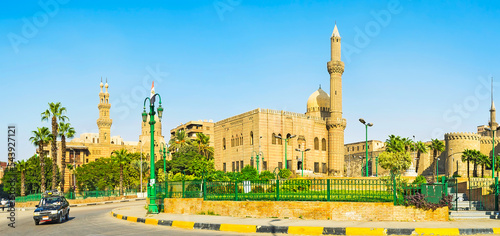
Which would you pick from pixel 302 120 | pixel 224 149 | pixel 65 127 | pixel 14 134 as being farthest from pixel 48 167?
pixel 14 134

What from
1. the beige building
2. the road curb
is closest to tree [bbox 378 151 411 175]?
the road curb

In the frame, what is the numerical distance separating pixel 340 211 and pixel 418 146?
73527 millimetres

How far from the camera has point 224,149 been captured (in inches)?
3275

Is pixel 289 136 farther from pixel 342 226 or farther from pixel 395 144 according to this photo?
pixel 342 226

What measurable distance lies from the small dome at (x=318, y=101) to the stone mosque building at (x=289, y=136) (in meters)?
4.08

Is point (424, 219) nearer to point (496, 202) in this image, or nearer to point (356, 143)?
point (496, 202)

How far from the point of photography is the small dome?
8781 centimetres

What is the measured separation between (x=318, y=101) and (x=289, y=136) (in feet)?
56.4

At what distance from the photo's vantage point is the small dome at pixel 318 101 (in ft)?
288

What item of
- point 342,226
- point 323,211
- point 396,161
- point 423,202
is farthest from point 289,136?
point 342,226

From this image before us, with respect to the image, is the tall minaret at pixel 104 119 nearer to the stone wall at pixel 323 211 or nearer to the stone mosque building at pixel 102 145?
the stone mosque building at pixel 102 145

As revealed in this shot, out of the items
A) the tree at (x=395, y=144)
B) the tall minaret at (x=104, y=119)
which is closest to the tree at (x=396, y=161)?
the tree at (x=395, y=144)

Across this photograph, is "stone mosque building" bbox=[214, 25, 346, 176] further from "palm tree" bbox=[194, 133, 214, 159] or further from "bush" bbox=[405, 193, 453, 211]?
"bush" bbox=[405, 193, 453, 211]

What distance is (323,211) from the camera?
1681 cm
